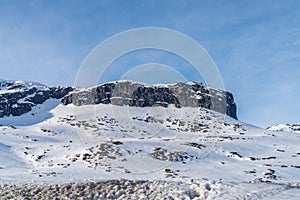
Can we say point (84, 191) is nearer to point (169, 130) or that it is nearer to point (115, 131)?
point (115, 131)

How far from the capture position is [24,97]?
128 metres

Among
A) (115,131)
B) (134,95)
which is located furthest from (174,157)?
(134,95)

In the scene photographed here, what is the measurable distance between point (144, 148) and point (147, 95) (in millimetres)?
72754

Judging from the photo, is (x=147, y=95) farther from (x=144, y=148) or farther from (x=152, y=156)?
(x=152, y=156)

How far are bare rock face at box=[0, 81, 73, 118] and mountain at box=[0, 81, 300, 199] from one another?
122cm

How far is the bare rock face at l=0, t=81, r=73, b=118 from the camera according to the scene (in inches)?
4572

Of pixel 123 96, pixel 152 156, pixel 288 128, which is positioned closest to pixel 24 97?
pixel 123 96

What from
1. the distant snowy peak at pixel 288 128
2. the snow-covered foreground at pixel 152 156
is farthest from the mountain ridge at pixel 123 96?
the distant snowy peak at pixel 288 128

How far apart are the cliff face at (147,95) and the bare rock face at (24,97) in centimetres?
926

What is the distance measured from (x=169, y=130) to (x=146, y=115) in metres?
18.8

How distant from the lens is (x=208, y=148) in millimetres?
61188

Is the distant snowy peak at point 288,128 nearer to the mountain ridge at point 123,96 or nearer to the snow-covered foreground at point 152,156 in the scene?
the mountain ridge at point 123,96

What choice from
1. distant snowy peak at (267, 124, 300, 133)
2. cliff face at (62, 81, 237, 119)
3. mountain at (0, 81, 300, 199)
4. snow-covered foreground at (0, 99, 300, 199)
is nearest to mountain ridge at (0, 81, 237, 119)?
cliff face at (62, 81, 237, 119)

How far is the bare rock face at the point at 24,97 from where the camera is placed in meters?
116
